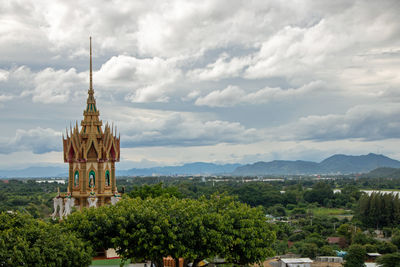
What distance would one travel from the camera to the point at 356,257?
154 ft

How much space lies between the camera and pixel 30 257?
14.9m

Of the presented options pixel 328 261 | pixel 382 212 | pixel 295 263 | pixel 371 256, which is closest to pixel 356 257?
pixel 371 256

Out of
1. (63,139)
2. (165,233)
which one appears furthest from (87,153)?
(165,233)

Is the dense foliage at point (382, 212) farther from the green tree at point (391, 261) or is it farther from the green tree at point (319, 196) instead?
the green tree at point (319, 196)

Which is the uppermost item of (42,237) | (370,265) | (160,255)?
(42,237)

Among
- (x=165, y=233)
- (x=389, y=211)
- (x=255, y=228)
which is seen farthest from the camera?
(x=389, y=211)

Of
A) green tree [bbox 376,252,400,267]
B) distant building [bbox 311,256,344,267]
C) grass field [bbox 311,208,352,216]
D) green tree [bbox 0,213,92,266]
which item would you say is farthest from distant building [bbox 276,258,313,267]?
grass field [bbox 311,208,352,216]

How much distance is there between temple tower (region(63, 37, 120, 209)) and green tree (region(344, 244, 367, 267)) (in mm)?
30385

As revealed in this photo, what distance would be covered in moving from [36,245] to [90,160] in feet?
30.7

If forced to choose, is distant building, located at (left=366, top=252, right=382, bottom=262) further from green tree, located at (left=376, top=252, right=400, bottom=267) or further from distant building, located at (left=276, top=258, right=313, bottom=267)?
green tree, located at (left=376, top=252, right=400, bottom=267)

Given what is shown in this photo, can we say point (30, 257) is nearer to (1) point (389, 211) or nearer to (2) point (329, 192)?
(1) point (389, 211)

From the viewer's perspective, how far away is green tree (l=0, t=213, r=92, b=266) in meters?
14.5

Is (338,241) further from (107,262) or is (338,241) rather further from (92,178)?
(107,262)

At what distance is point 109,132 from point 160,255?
8653 millimetres
